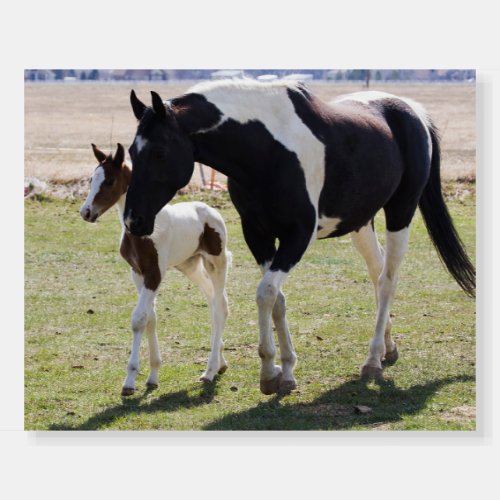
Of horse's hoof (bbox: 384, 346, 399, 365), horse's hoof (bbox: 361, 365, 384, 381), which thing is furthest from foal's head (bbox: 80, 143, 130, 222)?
horse's hoof (bbox: 384, 346, 399, 365)

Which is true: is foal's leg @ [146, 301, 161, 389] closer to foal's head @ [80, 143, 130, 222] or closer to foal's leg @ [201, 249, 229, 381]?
foal's leg @ [201, 249, 229, 381]

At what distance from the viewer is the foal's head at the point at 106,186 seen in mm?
6863

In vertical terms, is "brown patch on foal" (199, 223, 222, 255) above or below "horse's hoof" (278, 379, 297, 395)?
above

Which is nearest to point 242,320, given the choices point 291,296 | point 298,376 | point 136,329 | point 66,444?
point 291,296

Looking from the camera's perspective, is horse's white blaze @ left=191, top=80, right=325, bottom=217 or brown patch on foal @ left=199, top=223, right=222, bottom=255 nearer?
horse's white blaze @ left=191, top=80, right=325, bottom=217

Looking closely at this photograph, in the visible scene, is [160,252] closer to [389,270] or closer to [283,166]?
[283,166]

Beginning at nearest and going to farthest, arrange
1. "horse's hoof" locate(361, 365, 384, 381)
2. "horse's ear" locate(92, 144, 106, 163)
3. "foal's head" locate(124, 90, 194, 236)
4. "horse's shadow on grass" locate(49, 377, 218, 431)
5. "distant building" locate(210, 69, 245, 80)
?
"foal's head" locate(124, 90, 194, 236), "horse's shadow on grass" locate(49, 377, 218, 431), "distant building" locate(210, 69, 245, 80), "horse's ear" locate(92, 144, 106, 163), "horse's hoof" locate(361, 365, 384, 381)

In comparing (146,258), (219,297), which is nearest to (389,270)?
(219,297)

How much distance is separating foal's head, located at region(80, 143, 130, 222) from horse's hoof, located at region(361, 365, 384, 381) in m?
2.16

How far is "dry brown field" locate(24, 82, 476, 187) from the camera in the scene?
11352 mm

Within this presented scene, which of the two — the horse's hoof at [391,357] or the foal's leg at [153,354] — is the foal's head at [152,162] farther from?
the horse's hoof at [391,357]

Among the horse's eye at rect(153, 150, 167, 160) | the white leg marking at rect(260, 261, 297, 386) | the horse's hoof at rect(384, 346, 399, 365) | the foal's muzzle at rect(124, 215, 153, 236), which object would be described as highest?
the horse's eye at rect(153, 150, 167, 160)
